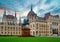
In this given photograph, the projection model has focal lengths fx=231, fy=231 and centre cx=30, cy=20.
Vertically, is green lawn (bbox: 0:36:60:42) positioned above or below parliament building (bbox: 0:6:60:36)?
below

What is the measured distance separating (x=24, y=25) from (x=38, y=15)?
618 millimetres

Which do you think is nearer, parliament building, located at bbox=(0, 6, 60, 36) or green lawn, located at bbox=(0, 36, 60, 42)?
green lawn, located at bbox=(0, 36, 60, 42)

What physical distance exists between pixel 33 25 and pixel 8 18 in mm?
931

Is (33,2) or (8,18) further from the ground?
(33,2)

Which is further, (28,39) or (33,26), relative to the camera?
(33,26)

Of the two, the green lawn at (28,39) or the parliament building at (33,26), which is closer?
the green lawn at (28,39)

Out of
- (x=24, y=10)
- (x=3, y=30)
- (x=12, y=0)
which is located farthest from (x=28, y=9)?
(x=3, y=30)

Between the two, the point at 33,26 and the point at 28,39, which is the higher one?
the point at 33,26

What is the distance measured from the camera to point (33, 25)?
8.32m

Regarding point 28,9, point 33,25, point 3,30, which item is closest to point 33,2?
point 28,9

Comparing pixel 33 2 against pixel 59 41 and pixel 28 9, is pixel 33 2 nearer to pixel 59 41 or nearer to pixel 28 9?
pixel 28 9

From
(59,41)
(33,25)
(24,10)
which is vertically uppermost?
(24,10)

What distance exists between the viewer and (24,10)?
823 centimetres

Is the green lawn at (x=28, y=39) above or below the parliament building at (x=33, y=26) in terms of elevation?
below
